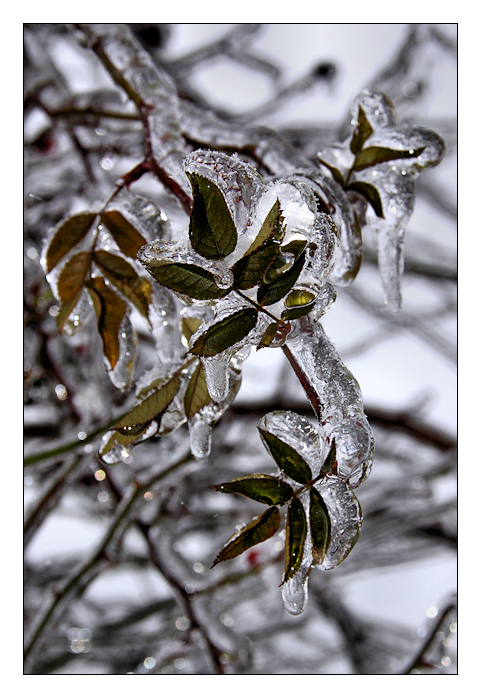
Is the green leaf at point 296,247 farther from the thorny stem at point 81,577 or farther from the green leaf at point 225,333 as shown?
the thorny stem at point 81,577

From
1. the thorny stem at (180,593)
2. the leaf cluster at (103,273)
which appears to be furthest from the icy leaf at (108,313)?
the thorny stem at (180,593)

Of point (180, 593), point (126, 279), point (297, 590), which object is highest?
point (126, 279)

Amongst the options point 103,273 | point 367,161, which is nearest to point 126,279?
point 103,273

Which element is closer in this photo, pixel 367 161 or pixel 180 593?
pixel 367 161

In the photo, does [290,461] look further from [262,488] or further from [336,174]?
[336,174]

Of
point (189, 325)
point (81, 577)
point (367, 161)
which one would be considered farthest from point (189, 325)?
point (81, 577)

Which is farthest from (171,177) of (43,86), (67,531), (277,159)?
(67,531)

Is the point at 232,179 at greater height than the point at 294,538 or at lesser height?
greater
